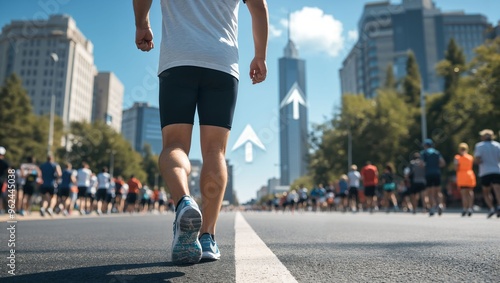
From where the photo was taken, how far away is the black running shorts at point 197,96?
252 centimetres

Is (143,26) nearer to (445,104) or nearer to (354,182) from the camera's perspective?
(354,182)

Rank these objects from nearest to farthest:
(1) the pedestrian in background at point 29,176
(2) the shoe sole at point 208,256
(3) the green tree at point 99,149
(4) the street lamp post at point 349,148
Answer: (2) the shoe sole at point 208,256, (1) the pedestrian in background at point 29,176, (4) the street lamp post at point 349,148, (3) the green tree at point 99,149

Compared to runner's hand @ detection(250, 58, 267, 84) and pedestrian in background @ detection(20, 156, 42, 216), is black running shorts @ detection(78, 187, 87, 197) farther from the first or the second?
runner's hand @ detection(250, 58, 267, 84)

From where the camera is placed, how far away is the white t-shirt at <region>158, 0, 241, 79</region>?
8.47ft

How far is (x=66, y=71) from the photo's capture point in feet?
397

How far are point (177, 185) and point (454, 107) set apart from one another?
35.9m

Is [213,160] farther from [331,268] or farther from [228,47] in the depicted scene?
[331,268]

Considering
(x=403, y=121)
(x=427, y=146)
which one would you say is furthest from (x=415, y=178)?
(x=403, y=121)

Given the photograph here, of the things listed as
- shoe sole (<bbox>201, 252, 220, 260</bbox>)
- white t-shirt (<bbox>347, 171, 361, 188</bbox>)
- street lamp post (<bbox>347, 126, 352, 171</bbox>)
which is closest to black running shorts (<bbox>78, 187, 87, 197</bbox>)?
white t-shirt (<bbox>347, 171, 361, 188</bbox>)

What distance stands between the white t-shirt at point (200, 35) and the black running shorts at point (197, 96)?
48 millimetres

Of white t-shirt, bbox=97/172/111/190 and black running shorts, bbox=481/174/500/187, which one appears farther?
white t-shirt, bbox=97/172/111/190

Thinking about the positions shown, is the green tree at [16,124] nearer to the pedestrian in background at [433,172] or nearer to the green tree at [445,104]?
the pedestrian in background at [433,172]

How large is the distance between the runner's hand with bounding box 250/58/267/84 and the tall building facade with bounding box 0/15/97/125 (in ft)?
415

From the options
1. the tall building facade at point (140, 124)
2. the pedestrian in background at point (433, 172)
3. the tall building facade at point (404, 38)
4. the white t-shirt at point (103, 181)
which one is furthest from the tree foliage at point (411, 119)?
the tall building facade at point (140, 124)
